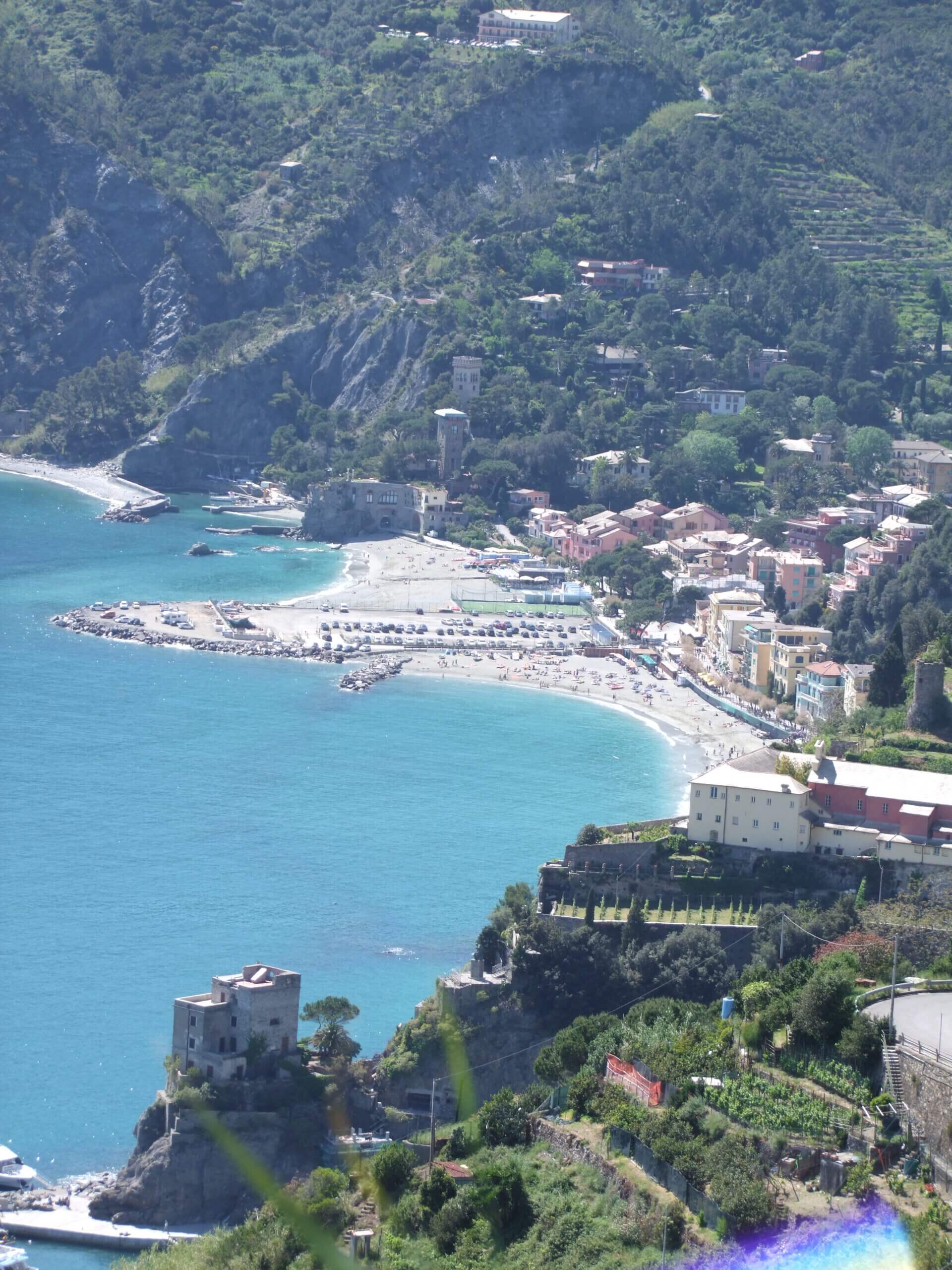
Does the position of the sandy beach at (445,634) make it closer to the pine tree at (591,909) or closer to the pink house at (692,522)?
the pink house at (692,522)

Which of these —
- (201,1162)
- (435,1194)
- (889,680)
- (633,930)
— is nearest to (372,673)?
(889,680)

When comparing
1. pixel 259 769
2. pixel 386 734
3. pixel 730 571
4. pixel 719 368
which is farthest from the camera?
pixel 719 368

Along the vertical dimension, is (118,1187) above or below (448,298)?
below

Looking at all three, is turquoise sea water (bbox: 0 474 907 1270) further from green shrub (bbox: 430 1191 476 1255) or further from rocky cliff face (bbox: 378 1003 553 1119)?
green shrub (bbox: 430 1191 476 1255)

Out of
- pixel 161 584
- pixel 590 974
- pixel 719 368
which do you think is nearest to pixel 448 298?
pixel 719 368

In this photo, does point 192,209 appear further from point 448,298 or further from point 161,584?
point 161,584

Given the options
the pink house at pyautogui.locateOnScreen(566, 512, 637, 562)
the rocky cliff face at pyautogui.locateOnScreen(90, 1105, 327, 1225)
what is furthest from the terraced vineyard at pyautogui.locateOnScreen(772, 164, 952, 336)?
the rocky cliff face at pyautogui.locateOnScreen(90, 1105, 327, 1225)

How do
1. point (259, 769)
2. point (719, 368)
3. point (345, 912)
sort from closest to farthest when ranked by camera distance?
1. point (345, 912)
2. point (259, 769)
3. point (719, 368)
